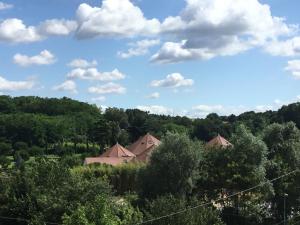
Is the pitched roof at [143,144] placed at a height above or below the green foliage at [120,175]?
above

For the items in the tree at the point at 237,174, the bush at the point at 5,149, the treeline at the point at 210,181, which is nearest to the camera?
the treeline at the point at 210,181

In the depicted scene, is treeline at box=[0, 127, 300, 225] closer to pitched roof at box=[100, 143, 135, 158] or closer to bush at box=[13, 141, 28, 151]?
pitched roof at box=[100, 143, 135, 158]

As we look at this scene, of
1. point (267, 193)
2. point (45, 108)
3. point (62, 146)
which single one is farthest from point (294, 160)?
point (45, 108)

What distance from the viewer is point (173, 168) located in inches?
1406

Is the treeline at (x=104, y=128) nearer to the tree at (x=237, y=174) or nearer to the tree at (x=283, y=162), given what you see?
the tree at (x=283, y=162)

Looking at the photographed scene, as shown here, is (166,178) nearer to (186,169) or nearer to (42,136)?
(186,169)

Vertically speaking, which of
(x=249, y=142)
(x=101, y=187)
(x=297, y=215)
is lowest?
(x=297, y=215)

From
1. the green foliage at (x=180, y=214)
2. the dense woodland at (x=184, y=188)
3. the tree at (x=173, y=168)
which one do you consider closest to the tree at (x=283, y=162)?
the dense woodland at (x=184, y=188)

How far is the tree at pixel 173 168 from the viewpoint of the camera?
117 feet

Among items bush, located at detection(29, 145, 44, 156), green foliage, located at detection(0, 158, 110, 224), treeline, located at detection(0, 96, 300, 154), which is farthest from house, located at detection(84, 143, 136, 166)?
bush, located at detection(29, 145, 44, 156)

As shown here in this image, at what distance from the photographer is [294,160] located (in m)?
38.3

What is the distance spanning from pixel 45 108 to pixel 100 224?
159 meters

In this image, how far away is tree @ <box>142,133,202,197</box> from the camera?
35.8 metres

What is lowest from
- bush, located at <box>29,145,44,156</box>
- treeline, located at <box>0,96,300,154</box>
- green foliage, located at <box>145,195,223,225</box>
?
green foliage, located at <box>145,195,223,225</box>
